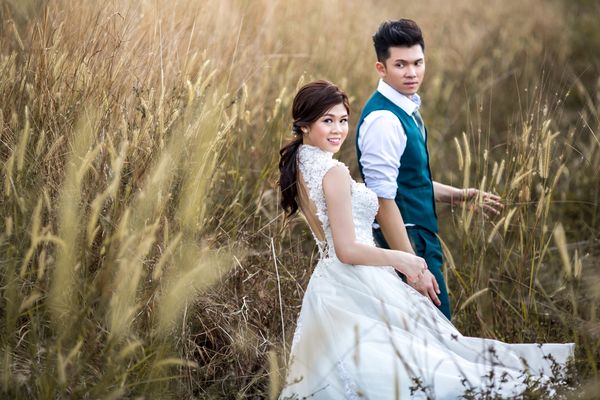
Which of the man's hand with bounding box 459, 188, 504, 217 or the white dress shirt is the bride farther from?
the man's hand with bounding box 459, 188, 504, 217

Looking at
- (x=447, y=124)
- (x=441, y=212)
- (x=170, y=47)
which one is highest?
(x=170, y=47)

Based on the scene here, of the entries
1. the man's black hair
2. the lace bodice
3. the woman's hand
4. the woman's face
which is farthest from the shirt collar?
the woman's hand

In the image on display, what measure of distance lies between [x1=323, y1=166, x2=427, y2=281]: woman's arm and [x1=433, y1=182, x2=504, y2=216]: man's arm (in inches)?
23.2

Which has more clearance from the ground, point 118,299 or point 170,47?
point 170,47

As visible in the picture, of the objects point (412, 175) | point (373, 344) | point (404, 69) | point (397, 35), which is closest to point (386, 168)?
point (412, 175)

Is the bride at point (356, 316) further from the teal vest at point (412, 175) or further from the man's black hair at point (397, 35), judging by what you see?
the man's black hair at point (397, 35)

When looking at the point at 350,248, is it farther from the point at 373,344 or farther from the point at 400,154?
the point at 400,154

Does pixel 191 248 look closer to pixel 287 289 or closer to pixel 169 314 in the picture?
pixel 169 314

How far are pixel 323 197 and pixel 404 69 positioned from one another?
25.3 inches

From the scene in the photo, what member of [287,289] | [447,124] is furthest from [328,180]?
[447,124]

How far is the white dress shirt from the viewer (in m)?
3.13

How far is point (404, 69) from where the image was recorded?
3295 millimetres

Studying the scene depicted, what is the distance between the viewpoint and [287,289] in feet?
11.9

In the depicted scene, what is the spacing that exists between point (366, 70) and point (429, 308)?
3.49 metres
